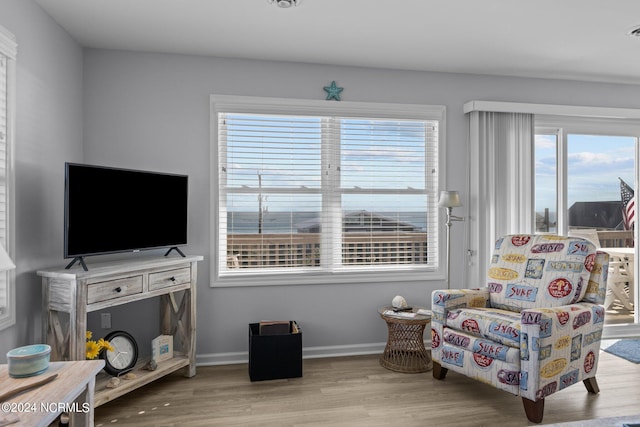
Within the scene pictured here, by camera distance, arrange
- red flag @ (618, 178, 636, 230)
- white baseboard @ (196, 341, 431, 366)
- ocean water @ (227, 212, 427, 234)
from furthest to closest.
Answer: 1. red flag @ (618, 178, 636, 230)
2. ocean water @ (227, 212, 427, 234)
3. white baseboard @ (196, 341, 431, 366)

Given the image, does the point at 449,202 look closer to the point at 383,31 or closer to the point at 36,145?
the point at 383,31

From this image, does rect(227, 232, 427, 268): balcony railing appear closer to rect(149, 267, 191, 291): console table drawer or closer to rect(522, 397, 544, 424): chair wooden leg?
rect(149, 267, 191, 291): console table drawer

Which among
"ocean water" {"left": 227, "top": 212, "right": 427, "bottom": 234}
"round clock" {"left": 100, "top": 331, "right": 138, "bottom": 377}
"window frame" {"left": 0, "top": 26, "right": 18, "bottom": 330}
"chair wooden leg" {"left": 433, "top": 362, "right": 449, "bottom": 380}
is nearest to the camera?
"window frame" {"left": 0, "top": 26, "right": 18, "bottom": 330}

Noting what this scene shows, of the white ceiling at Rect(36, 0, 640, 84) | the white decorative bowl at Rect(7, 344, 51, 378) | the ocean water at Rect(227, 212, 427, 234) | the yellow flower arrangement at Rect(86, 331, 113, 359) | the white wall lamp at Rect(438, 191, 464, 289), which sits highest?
the white ceiling at Rect(36, 0, 640, 84)

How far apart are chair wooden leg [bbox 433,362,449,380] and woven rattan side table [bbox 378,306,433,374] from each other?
16 cm

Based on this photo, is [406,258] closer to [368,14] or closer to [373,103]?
[373,103]

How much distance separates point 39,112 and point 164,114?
2.99 ft

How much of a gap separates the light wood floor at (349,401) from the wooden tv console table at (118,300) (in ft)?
0.50

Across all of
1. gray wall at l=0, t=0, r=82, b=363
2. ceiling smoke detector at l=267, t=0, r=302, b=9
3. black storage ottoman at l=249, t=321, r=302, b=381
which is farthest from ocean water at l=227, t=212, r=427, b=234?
ceiling smoke detector at l=267, t=0, r=302, b=9

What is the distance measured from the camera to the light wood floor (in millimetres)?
2430

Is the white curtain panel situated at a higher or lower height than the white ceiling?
lower

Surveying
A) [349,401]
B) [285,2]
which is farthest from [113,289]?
[285,2]

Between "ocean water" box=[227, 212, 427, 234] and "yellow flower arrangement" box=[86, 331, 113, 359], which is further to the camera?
"ocean water" box=[227, 212, 427, 234]

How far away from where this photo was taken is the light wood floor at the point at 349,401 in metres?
2.43
